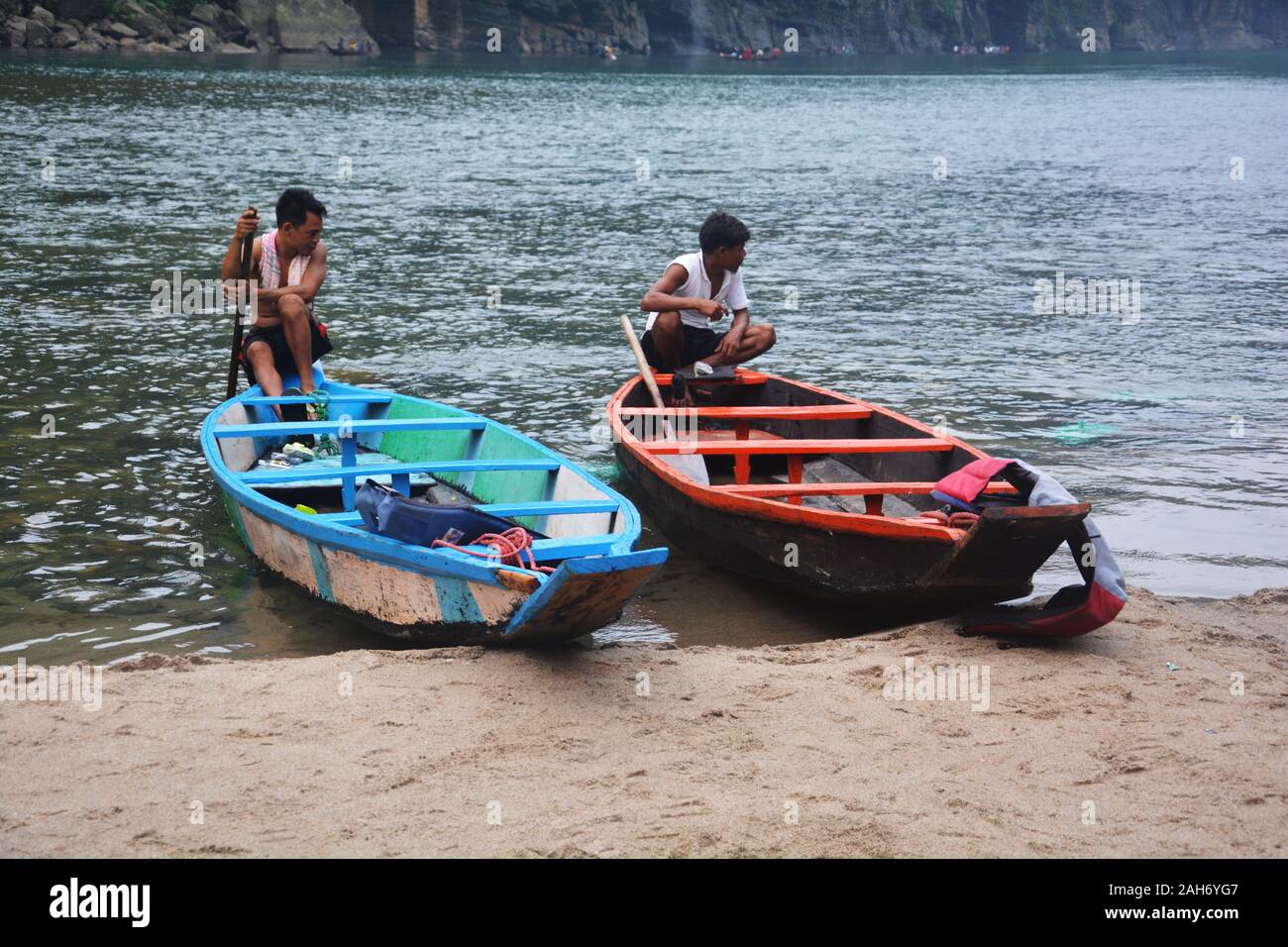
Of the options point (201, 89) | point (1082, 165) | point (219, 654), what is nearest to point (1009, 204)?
point (1082, 165)

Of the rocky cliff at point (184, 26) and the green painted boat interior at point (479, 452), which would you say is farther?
the rocky cliff at point (184, 26)

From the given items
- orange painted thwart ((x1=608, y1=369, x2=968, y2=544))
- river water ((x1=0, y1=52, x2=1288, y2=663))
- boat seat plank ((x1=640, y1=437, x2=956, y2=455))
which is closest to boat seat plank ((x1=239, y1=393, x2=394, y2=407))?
river water ((x1=0, y1=52, x2=1288, y2=663))

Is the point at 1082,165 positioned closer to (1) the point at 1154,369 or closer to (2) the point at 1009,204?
(2) the point at 1009,204

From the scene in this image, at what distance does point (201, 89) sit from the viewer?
3822 cm

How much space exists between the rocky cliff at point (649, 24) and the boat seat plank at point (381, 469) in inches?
1855

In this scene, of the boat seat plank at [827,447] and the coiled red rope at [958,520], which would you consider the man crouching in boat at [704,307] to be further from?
the coiled red rope at [958,520]

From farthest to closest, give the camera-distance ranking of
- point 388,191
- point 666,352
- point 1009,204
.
→ 1. point 1009,204
2. point 388,191
3. point 666,352

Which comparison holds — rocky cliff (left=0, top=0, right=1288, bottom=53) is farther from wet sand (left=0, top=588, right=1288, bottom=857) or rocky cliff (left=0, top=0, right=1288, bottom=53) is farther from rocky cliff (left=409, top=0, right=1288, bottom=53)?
wet sand (left=0, top=588, right=1288, bottom=857)

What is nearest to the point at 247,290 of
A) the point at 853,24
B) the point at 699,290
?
the point at 699,290

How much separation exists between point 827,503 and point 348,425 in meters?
2.80

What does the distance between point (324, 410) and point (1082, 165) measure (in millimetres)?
26864

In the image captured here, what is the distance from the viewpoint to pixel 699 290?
30.5ft

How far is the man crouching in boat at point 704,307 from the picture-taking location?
8.98m

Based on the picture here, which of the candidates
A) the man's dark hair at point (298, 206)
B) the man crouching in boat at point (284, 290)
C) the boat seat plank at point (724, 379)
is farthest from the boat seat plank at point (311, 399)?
the boat seat plank at point (724, 379)
